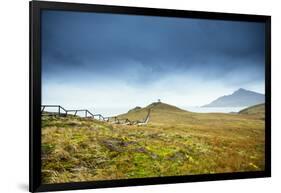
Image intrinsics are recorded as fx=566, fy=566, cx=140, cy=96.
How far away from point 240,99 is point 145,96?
1.17 m

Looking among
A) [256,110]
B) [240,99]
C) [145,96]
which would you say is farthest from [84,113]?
[256,110]

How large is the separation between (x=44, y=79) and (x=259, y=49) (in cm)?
250

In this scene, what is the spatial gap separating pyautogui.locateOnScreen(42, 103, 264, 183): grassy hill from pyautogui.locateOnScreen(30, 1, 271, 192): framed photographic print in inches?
0.4

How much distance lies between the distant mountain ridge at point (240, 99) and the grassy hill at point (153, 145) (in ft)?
0.44

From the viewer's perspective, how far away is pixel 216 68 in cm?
623

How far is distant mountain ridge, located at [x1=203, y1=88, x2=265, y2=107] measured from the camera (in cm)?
623

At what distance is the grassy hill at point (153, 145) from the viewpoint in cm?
555

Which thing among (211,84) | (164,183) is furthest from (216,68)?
(164,183)

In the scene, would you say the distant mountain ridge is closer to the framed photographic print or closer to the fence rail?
the framed photographic print

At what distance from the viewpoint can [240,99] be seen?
6375mm

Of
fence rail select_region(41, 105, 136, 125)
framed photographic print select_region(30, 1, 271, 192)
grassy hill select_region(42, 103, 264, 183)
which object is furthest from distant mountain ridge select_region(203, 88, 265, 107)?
fence rail select_region(41, 105, 136, 125)

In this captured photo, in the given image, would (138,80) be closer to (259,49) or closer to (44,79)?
(44,79)

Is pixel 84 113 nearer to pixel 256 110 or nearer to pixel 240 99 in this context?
pixel 240 99

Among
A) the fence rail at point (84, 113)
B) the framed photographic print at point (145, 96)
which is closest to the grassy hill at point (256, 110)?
the framed photographic print at point (145, 96)
